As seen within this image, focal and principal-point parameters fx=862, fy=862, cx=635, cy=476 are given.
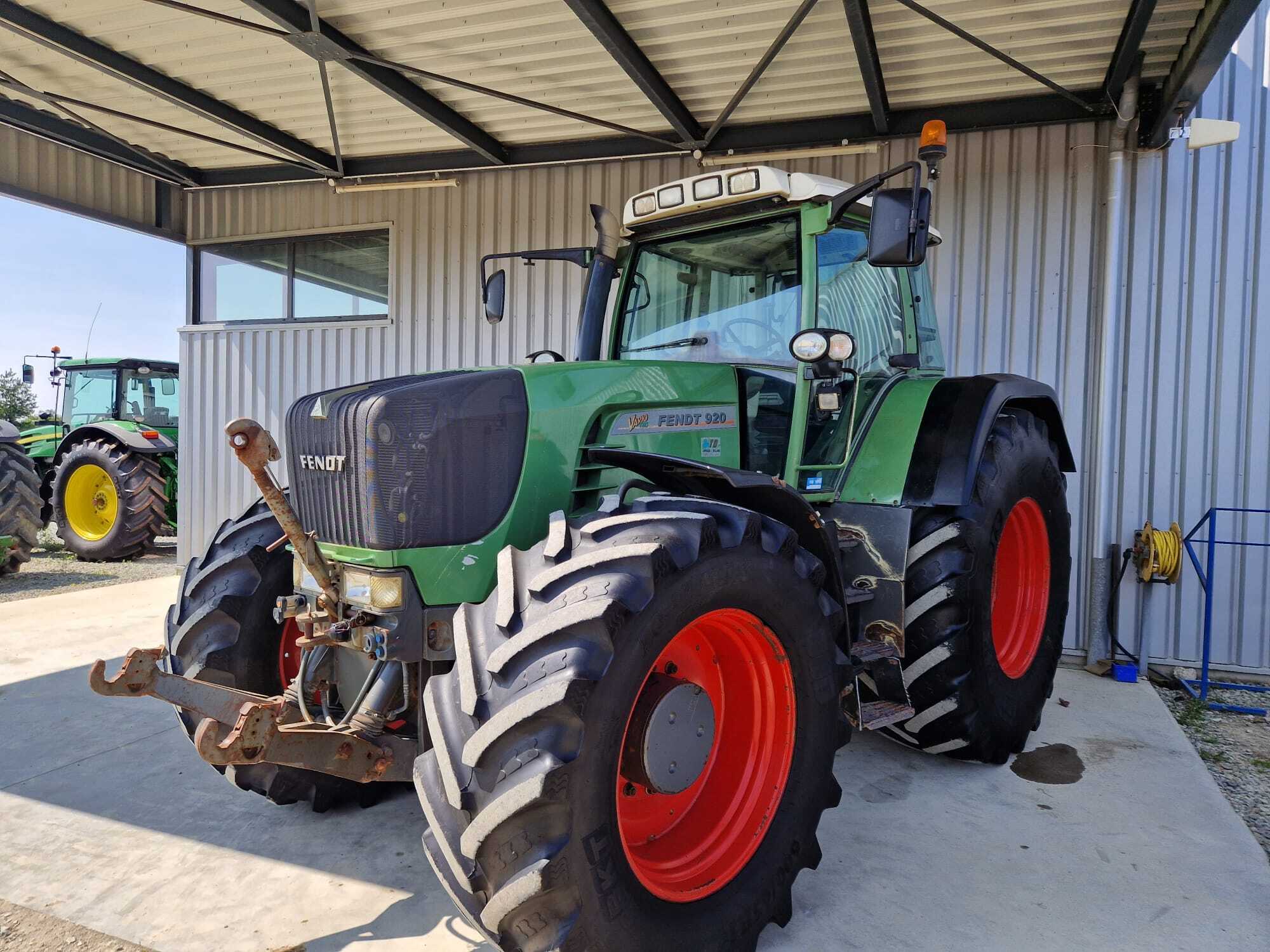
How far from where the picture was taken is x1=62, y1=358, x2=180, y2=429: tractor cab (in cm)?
1024

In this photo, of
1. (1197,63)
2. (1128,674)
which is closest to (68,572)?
(1128,674)

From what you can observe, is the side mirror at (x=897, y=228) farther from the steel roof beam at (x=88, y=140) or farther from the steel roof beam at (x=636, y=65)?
the steel roof beam at (x=88, y=140)

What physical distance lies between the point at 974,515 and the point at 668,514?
67.7 inches

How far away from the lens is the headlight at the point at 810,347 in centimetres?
283

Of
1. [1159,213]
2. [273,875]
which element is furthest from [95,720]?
[1159,213]

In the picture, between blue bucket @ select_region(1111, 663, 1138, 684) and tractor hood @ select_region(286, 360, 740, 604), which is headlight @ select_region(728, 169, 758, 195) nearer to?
tractor hood @ select_region(286, 360, 740, 604)

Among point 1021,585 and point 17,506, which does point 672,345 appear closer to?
point 1021,585

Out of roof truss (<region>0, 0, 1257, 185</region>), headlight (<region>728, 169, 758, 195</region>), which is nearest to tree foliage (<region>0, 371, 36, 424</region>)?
roof truss (<region>0, 0, 1257, 185</region>)

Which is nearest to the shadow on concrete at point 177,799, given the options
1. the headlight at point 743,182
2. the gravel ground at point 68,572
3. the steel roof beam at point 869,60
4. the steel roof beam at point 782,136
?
the headlight at point 743,182

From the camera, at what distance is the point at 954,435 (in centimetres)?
338

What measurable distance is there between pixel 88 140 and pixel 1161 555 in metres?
7.71

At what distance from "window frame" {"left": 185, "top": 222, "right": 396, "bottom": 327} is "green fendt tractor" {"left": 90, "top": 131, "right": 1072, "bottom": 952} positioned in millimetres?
3896

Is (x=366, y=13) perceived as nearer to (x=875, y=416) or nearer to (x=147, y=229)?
(x=875, y=416)

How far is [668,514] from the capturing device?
2107 mm
